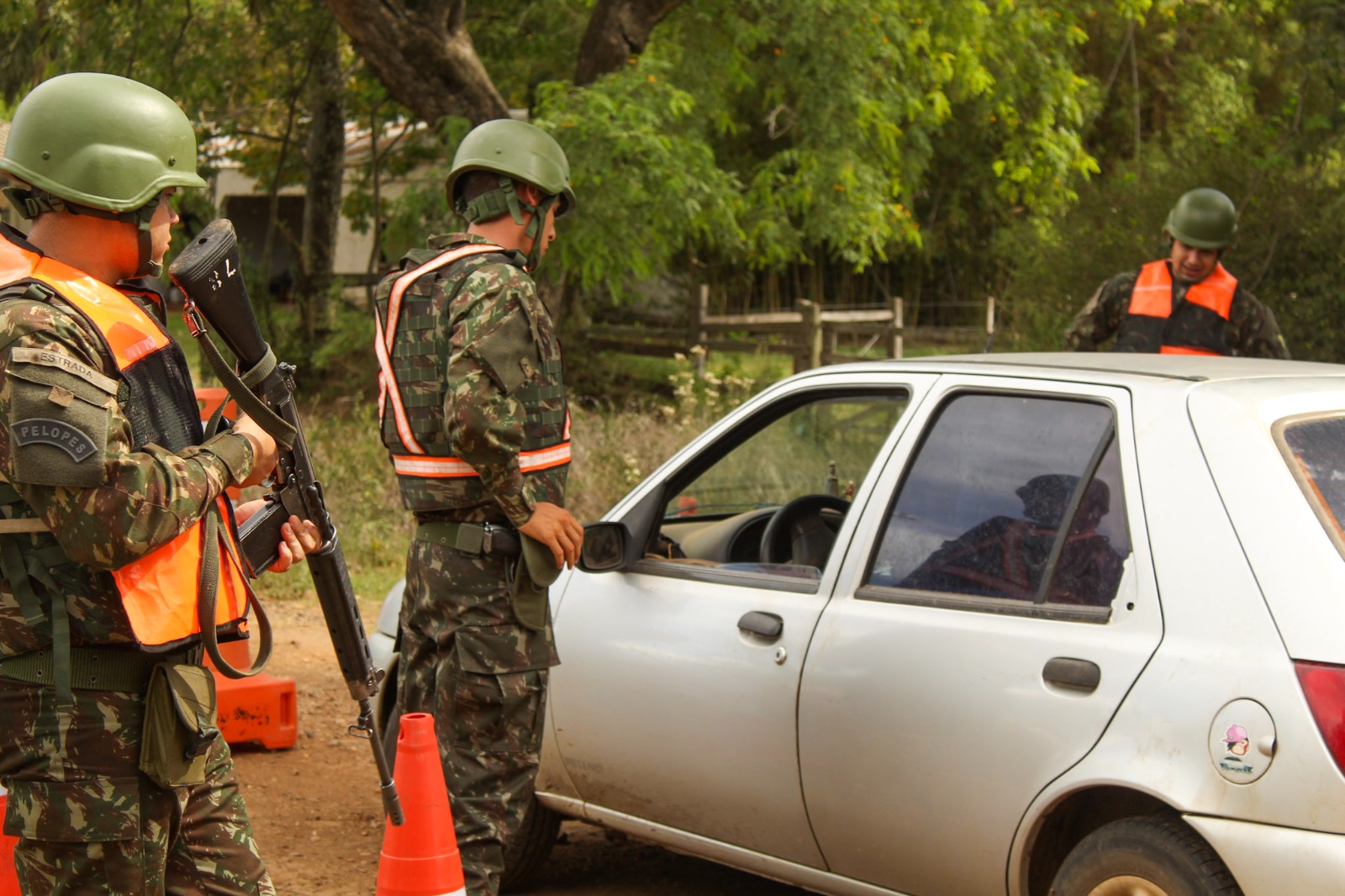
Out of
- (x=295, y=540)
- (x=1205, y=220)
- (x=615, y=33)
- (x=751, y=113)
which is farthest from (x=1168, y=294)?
(x=751, y=113)

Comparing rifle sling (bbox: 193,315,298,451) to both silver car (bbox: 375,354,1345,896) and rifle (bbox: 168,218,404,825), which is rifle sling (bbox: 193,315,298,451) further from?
silver car (bbox: 375,354,1345,896)

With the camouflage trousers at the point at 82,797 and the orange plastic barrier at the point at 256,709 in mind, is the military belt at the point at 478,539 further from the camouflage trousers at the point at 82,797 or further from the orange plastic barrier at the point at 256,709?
the orange plastic barrier at the point at 256,709

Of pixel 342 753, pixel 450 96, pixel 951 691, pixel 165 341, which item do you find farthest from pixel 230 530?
pixel 450 96

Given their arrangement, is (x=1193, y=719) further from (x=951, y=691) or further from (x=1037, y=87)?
(x=1037, y=87)

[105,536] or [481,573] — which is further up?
[105,536]

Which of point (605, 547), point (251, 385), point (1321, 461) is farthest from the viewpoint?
point (605, 547)

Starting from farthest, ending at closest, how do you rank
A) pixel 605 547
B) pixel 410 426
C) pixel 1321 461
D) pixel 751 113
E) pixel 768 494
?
1. pixel 751 113
2. pixel 768 494
3. pixel 605 547
4. pixel 410 426
5. pixel 1321 461

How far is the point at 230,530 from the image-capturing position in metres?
2.65

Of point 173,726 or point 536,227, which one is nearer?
point 173,726

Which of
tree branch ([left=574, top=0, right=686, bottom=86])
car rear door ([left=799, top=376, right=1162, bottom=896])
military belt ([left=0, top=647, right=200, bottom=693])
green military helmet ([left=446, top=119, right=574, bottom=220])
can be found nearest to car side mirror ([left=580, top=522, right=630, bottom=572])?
car rear door ([left=799, top=376, right=1162, bottom=896])

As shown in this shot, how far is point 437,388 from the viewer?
373cm

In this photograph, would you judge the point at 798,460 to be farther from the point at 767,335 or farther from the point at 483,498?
the point at 767,335

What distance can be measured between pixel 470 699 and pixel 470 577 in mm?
307

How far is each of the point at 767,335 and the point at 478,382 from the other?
1521cm
